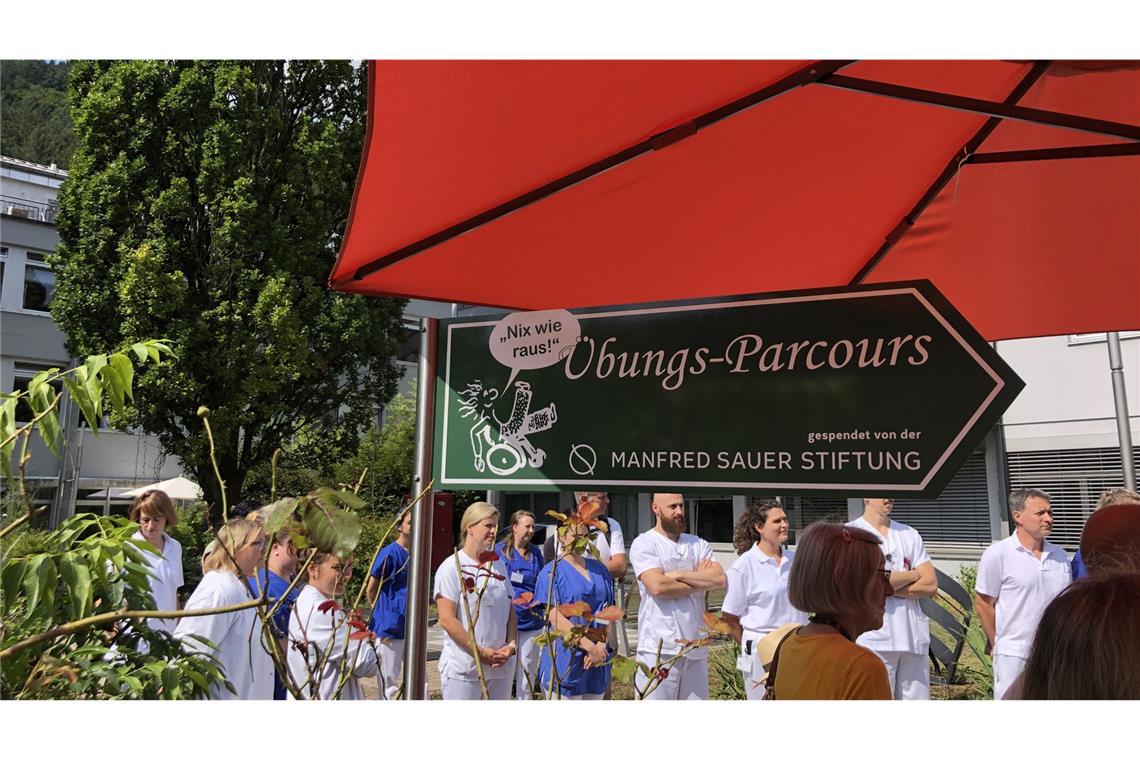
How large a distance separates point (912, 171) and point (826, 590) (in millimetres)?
1253

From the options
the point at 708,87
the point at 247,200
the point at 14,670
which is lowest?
the point at 14,670

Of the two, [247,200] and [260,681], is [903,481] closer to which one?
[260,681]

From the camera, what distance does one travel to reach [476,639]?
16.5ft

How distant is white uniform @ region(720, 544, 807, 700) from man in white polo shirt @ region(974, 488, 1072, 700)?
4.22ft

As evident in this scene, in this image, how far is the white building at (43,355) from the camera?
78.2 feet

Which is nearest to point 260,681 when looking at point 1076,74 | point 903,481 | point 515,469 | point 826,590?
Result: point 515,469

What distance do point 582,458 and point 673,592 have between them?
155 inches

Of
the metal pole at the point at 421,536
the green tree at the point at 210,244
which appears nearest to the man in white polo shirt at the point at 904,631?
the metal pole at the point at 421,536

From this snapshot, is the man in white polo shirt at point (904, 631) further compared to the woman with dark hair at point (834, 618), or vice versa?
the man in white polo shirt at point (904, 631)

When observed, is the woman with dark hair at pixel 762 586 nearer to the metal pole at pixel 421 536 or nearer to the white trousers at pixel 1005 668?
the white trousers at pixel 1005 668

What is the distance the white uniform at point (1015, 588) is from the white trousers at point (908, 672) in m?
0.52

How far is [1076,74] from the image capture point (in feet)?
6.46

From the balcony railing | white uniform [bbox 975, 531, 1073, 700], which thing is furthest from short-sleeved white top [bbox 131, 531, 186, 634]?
the balcony railing

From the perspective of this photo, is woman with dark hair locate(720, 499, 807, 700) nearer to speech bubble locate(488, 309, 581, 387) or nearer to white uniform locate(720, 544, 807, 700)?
white uniform locate(720, 544, 807, 700)
